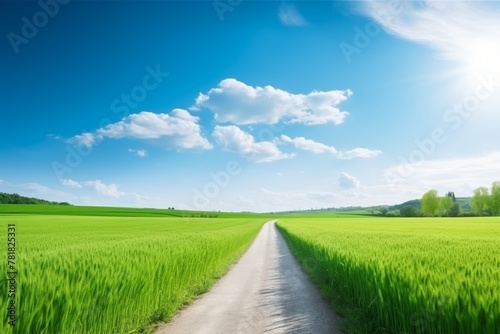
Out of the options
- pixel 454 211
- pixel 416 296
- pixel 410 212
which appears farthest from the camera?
pixel 410 212

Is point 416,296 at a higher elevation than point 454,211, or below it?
below

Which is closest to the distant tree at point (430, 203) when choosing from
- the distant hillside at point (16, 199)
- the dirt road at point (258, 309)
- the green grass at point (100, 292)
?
the dirt road at point (258, 309)

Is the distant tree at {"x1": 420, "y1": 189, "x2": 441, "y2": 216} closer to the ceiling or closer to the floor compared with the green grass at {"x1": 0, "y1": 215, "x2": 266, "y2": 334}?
closer to the ceiling

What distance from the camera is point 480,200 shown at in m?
118

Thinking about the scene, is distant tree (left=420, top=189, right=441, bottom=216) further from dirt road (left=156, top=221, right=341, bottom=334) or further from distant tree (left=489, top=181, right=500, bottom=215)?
dirt road (left=156, top=221, right=341, bottom=334)

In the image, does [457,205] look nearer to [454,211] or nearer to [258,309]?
[454,211]

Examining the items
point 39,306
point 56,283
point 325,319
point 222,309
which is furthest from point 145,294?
point 325,319

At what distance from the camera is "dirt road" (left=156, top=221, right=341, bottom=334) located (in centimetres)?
752

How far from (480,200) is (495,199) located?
24.0 ft

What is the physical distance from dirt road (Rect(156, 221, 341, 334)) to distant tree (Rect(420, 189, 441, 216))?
135592 mm

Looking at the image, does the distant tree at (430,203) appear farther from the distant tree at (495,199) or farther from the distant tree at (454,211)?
the distant tree at (495,199)

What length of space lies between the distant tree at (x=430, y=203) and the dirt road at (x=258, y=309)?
136 meters

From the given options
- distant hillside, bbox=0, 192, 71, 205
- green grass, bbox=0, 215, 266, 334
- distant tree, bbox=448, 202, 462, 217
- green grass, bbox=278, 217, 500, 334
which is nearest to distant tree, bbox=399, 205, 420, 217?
distant tree, bbox=448, 202, 462, 217

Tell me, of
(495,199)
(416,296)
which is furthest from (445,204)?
(416,296)
